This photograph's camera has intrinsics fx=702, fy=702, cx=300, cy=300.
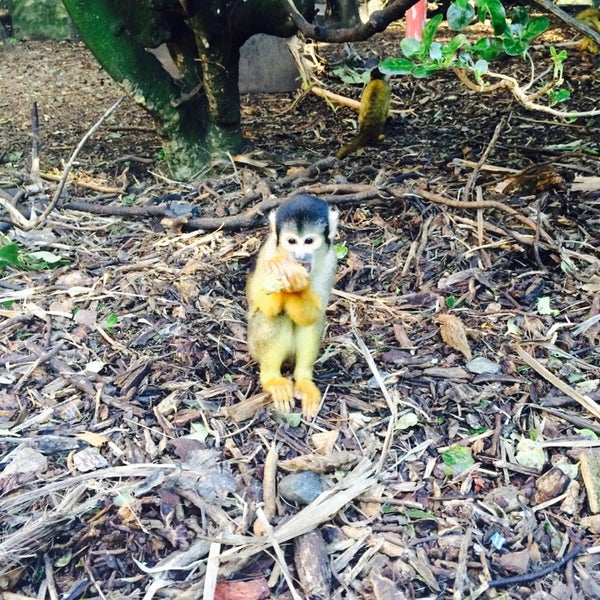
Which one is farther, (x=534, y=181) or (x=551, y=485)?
(x=534, y=181)

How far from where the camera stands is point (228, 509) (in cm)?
212

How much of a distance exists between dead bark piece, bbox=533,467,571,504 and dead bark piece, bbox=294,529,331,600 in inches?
27.9

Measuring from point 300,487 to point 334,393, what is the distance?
581mm

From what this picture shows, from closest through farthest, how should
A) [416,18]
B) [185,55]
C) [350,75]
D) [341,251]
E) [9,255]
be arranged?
[9,255]
[341,251]
[416,18]
[185,55]
[350,75]

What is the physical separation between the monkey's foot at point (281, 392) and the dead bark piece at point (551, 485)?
880 millimetres

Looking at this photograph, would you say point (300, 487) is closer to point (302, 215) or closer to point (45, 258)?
point (302, 215)

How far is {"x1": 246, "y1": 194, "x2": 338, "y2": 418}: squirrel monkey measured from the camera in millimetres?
2469

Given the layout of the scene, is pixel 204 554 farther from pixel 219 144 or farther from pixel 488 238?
pixel 219 144

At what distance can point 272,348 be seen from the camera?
8.73 ft

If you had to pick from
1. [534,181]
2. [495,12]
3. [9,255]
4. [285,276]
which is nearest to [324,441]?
[285,276]

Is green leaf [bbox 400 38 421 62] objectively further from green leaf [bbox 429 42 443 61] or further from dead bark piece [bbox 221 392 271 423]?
dead bark piece [bbox 221 392 271 423]

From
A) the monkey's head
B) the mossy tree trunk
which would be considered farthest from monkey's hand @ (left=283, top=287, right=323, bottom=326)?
the mossy tree trunk

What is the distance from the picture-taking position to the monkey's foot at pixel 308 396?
2535mm

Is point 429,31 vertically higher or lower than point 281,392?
higher
